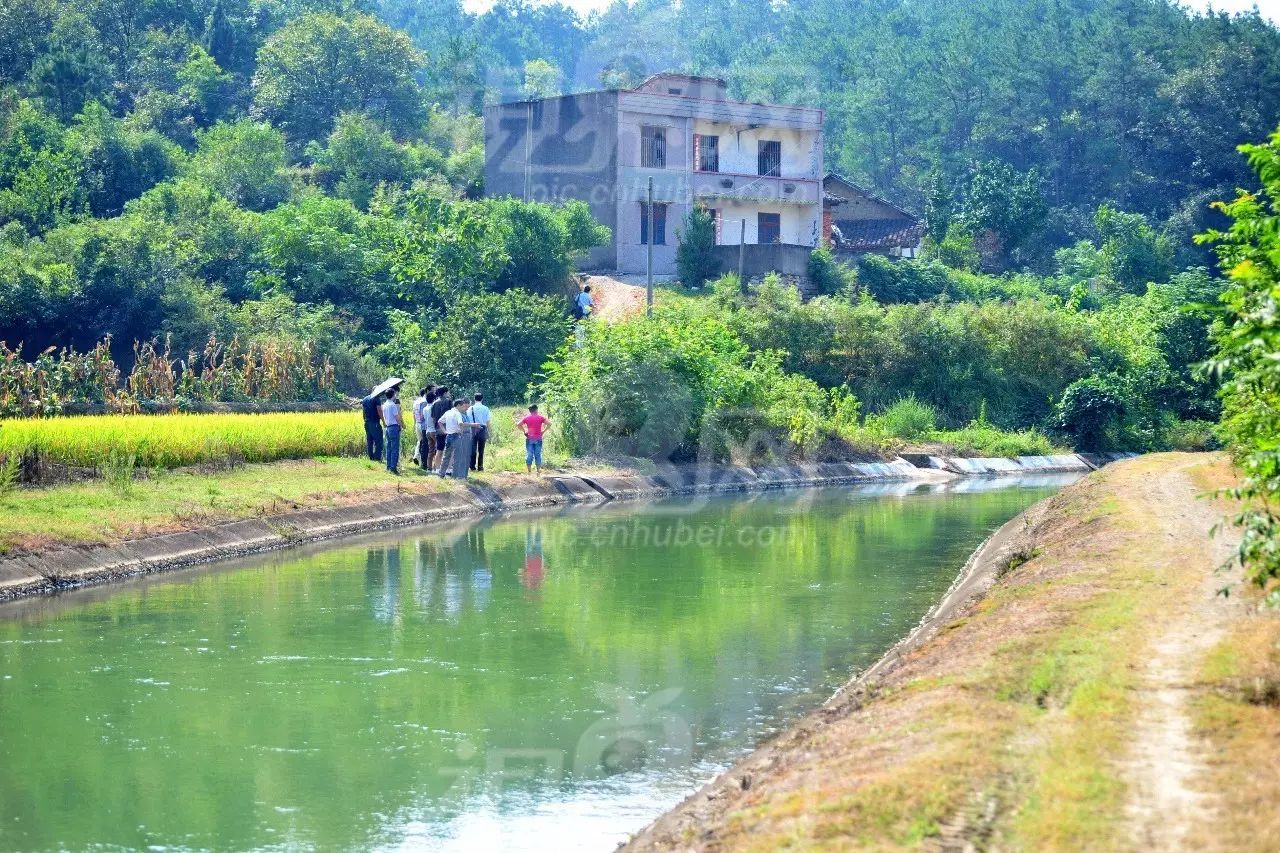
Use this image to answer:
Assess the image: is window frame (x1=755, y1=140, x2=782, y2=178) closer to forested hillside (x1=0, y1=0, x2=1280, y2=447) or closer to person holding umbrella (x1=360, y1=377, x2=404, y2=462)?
forested hillside (x1=0, y1=0, x2=1280, y2=447)

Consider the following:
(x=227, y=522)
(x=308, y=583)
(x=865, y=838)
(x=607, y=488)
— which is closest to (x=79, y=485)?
(x=227, y=522)

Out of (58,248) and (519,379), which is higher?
(58,248)

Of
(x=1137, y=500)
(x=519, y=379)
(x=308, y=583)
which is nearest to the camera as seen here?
(x=308, y=583)

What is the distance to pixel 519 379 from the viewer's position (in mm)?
45594

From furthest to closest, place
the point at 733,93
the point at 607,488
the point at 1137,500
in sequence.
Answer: the point at 733,93 < the point at 607,488 < the point at 1137,500

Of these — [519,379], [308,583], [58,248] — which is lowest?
[308,583]

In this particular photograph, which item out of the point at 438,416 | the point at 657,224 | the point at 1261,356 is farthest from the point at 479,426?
the point at 657,224

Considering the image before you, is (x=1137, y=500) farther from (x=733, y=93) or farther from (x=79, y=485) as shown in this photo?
(x=733, y=93)

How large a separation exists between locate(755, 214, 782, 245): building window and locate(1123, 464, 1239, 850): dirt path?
163 ft

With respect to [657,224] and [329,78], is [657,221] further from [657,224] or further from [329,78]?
[329,78]

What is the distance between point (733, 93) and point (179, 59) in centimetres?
4776

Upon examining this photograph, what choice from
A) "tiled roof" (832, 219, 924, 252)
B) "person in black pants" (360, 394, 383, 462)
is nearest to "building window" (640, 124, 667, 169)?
"tiled roof" (832, 219, 924, 252)

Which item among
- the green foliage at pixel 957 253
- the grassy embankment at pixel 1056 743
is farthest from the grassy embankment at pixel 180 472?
the green foliage at pixel 957 253

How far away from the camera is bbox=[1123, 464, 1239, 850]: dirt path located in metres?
9.02
